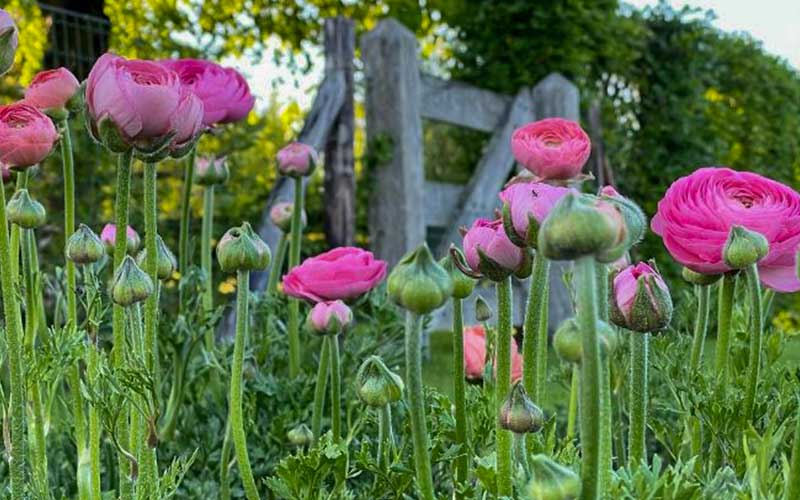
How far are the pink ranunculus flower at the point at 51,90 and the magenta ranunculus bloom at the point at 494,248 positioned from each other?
1.43ft

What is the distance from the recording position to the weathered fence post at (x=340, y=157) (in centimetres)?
300

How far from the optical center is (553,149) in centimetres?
83

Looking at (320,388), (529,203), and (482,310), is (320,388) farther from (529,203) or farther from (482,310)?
(529,203)

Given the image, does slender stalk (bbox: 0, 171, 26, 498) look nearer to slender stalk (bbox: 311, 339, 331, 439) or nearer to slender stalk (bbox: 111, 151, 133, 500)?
slender stalk (bbox: 111, 151, 133, 500)

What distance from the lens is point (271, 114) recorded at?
5.41 metres

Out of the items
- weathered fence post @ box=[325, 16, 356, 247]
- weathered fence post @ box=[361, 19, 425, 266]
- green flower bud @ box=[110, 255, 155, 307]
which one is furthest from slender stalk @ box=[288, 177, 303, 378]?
weathered fence post @ box=[361, 19, 425, 266]

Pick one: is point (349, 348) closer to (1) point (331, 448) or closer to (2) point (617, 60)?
(1) point (331, 448)

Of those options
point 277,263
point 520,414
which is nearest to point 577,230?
point 520,414

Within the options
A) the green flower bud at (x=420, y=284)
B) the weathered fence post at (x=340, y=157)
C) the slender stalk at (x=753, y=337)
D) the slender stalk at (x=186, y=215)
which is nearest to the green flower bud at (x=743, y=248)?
the slender stalk at (x=753, y=337)

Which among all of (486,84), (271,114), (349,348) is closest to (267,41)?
(271,114)

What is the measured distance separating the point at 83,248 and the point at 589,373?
52 centimetres

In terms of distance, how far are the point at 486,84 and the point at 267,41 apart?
2023 millimetres

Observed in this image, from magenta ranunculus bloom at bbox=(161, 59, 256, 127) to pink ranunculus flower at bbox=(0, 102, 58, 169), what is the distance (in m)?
0.23

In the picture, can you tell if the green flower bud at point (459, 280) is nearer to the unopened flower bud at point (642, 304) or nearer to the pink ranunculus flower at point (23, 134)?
the unopened flower bud at point (642, 304)
